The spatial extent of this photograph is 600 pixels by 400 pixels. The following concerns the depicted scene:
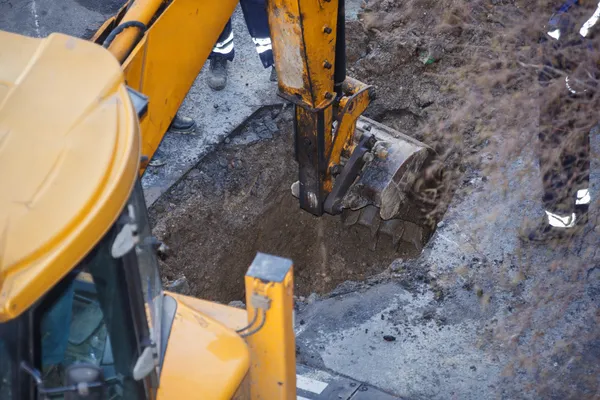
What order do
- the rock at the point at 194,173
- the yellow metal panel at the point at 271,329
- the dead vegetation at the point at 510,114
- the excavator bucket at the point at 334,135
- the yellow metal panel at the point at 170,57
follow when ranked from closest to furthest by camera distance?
the yellow metal panel at the point at 271,329 → the yellow metal panel at the point at 170,57 → the excavator bucket at the point at 334,135 → the dead vegetation at the point at 510,114 → the rock at the point at 194,173

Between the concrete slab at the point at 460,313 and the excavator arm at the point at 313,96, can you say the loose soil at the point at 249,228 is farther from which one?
the concrete slab at the point at 460,313

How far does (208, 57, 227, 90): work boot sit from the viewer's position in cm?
618

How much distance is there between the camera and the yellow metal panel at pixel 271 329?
2.49 meters

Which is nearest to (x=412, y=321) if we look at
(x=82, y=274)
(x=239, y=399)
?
(x=239, y=399)

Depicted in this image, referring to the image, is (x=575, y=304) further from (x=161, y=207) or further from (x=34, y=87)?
(x=34, y=87)

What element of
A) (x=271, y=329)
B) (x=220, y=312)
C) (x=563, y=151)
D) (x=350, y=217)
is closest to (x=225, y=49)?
(x=350, y=217)

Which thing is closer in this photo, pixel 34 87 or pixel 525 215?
pixel 34 87

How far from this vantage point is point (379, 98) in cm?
618

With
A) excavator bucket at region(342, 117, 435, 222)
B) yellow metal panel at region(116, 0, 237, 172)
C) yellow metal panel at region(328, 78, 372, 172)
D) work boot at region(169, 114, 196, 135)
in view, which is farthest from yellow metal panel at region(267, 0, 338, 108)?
work boot at region(169, 114, 196, 135)

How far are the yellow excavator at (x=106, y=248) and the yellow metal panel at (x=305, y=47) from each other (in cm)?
39

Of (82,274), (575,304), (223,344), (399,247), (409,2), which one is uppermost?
(82,274)

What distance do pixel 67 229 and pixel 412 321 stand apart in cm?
303

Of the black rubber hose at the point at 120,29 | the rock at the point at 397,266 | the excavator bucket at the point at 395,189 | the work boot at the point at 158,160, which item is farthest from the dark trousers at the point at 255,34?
the black rubber hose at the point at 120,29

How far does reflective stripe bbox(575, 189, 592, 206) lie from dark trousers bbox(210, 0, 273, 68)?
2.26m
